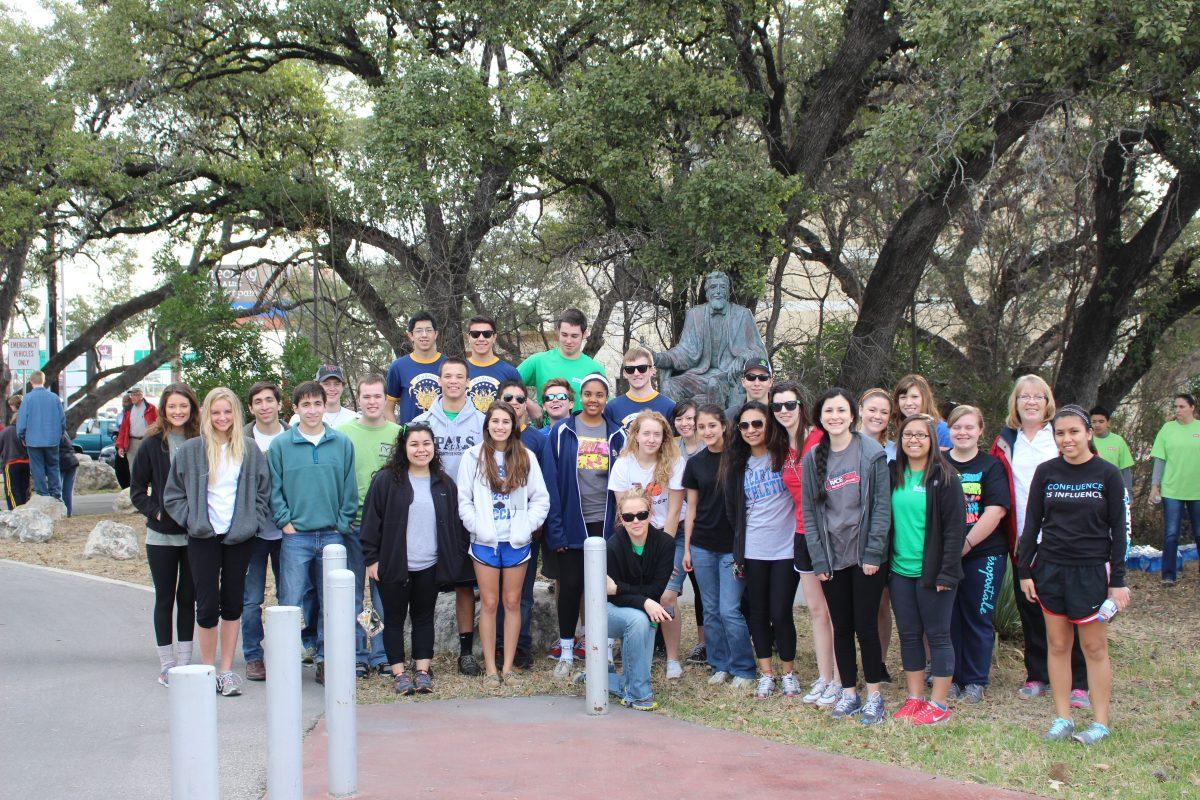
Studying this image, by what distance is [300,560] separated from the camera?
6.76 meters

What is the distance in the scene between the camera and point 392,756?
5387 millimetres

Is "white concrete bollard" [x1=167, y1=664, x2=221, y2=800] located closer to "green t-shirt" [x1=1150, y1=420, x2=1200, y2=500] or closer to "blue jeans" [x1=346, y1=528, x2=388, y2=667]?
"blue jeans" [x1=346, y1=528, x2=388, y2=667]

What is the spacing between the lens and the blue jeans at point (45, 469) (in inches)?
585

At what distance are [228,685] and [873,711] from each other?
3.71 m

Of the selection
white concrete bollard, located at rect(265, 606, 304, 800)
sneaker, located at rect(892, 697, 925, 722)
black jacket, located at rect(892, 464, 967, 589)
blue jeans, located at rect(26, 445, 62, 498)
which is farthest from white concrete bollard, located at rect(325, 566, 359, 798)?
blue jeans, located at rect(26, 445, 62, 498)

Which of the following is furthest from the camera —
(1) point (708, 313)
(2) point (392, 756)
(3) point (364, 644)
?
(1) point (708, 313)

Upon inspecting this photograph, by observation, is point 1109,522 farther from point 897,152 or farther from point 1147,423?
point 1147,423

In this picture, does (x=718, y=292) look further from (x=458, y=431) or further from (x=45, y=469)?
(x=45, y=469)

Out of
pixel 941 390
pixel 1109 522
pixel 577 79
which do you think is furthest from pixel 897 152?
pixel 1109 522

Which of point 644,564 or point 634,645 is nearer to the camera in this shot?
point 634,645

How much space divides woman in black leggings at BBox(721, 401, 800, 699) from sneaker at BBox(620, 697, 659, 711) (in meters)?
0.67

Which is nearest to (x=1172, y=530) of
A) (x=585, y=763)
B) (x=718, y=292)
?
(x=718, y=292)

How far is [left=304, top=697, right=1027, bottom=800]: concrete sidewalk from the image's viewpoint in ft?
16.1

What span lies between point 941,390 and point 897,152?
5296mm
